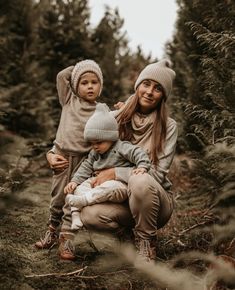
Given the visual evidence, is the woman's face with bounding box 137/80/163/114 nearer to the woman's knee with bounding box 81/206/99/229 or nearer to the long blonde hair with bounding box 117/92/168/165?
the long blonde hair with bounding box 117/92/168/165

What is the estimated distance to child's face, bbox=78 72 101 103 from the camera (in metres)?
3.61

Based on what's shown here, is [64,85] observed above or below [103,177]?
above

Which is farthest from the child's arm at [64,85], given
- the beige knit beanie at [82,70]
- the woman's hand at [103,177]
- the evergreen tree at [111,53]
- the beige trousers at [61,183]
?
the evergreen tree at [111,53]

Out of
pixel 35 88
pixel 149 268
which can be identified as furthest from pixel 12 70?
pixel 149 268

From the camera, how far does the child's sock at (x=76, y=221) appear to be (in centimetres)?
317

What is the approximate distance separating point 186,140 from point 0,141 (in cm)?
493

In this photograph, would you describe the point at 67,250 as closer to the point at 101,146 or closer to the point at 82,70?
the point at 101,146

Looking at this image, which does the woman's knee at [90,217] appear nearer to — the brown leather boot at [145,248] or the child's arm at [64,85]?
the brown leather boot at [145,248]

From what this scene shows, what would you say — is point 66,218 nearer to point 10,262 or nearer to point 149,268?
point 10,262

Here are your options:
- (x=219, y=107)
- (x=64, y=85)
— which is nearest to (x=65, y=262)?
(x=64, y=85)

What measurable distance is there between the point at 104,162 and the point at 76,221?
505 mm

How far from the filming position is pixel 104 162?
3.34 meters

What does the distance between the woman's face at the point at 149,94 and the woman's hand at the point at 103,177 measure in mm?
633

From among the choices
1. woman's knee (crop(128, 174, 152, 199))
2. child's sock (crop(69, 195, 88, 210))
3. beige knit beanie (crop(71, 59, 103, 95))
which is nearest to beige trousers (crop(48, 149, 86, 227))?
child's sock (crop(69, 195, 88, 210))
